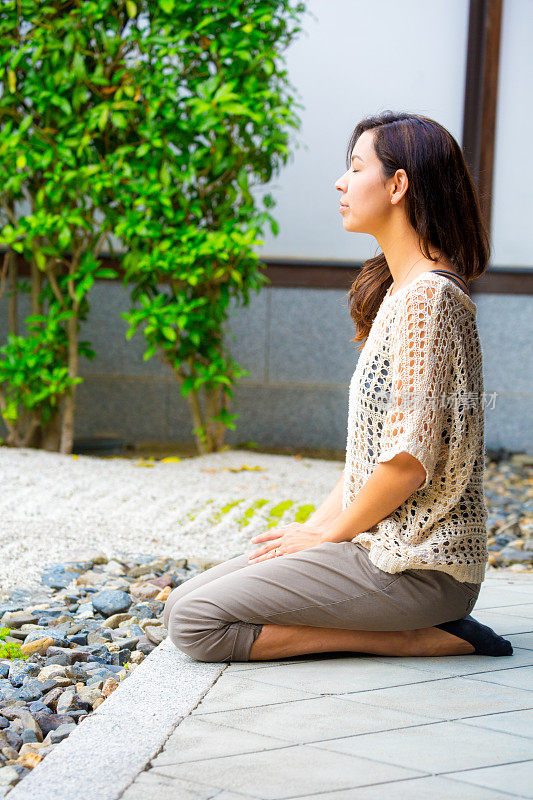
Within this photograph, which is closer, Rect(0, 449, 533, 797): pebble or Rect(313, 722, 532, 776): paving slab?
Rect(313, 722, 532, 776): paving slab

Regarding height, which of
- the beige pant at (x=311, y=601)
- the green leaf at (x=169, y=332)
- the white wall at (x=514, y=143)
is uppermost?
the white wall at (x=514, y=143)

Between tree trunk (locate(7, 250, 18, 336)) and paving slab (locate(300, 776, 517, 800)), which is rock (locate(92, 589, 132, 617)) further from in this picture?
tree trunk (locate(7, 250, 18, 336))

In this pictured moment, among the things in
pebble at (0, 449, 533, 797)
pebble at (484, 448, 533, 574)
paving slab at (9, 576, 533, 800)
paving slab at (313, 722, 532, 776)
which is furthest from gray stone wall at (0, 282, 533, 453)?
paving slab at (313, 722, 532, 776)

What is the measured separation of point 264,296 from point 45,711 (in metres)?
4.52

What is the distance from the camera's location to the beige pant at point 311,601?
2.16m

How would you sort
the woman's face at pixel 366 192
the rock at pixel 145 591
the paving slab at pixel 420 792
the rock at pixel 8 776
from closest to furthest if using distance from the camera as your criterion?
the paving slab at pixel 420 792 → the rock at pixel 8 776 → the woman's face at pixel 366 192 → the rock at pixel 145 591

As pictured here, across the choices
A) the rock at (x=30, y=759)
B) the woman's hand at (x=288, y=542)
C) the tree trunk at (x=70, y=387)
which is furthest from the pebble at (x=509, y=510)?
the tree trunk at (x=70, y=387)

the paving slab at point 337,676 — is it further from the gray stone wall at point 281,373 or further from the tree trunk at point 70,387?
the gray stone wall at point 281,373

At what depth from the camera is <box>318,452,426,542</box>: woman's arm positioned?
211cm

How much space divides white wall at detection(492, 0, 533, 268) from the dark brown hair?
4.20m

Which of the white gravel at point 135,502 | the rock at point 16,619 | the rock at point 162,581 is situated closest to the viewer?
the rock at point 16,619

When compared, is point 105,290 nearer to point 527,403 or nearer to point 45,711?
point 527,403

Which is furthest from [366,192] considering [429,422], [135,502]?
[135,502]

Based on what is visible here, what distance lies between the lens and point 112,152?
16.8 feet
